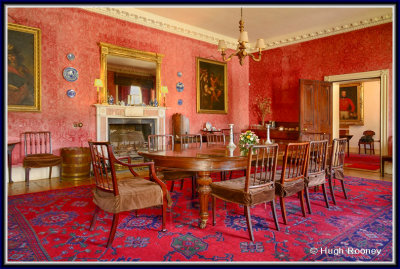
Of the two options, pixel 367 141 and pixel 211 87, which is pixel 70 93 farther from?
pixel 367 141

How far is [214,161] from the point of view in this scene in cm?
262

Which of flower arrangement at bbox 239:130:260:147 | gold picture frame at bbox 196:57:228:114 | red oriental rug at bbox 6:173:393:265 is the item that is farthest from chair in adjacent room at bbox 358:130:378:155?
flower arrangement at bbox 239:130:260:147

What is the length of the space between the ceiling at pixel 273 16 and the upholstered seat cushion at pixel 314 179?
12.9ft

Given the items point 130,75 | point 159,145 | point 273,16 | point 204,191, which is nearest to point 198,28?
point 273,16

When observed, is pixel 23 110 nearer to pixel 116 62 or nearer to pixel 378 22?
pixel 116 62

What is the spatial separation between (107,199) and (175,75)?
510cm

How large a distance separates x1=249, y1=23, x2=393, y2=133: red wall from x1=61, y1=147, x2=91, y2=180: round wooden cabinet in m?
5.39

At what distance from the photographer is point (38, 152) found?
5109 mm

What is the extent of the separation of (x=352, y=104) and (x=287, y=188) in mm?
9387

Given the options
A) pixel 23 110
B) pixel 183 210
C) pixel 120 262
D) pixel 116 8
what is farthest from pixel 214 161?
pixel 116 8

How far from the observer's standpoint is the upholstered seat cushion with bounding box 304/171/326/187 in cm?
311

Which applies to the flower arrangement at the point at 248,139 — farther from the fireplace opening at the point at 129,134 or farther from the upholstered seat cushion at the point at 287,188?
the fireplace opening at the point at 129,134

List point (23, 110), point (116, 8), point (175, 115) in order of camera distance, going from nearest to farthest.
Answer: point (23, 110)
point (116, 8)
point (175, 115)

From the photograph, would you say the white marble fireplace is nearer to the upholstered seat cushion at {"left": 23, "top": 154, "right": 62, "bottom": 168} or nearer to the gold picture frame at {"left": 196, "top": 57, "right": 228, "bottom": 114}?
the upholstered seat cushion at {"left": 23, "top": 154, "right": 62, "bottom": 168}
